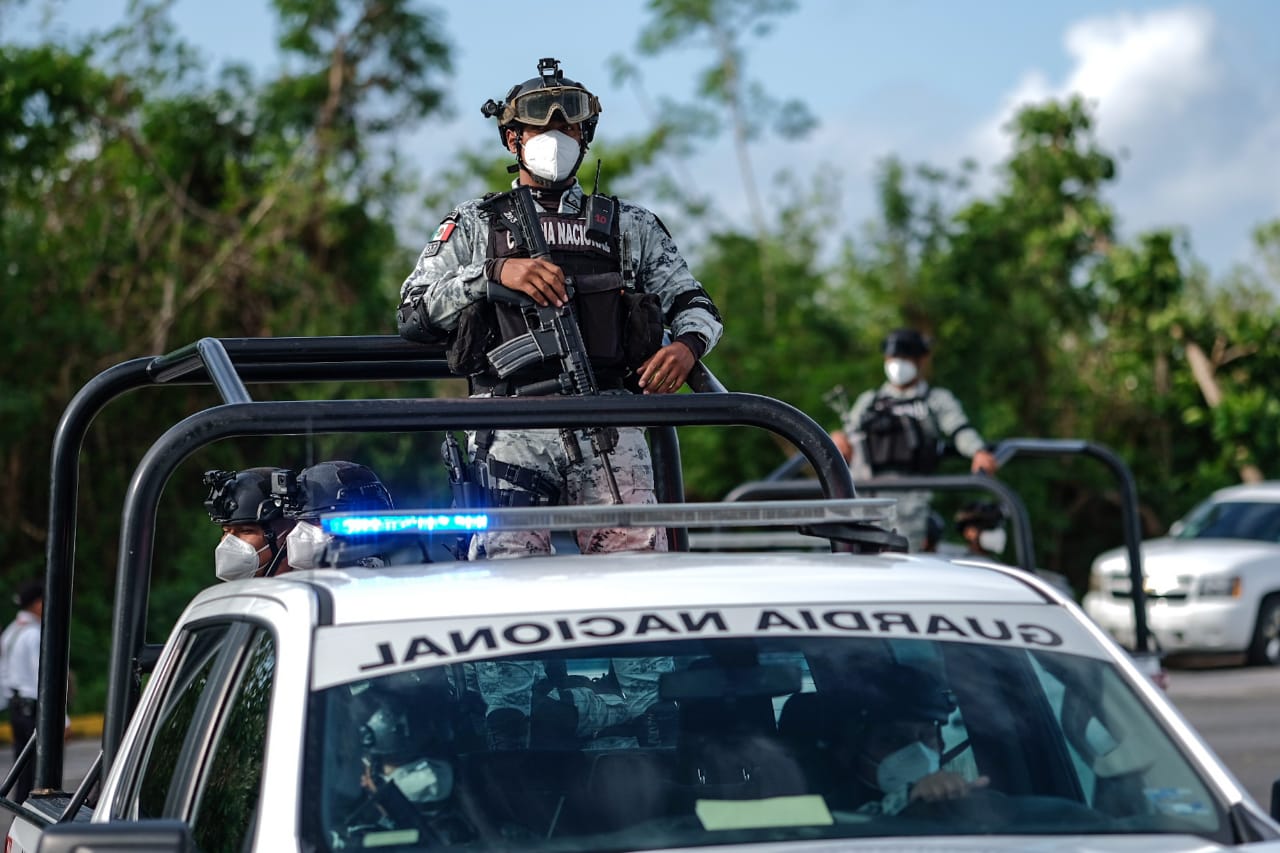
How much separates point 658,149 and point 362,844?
2771 centimetres

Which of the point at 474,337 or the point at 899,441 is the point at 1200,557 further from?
the point at 474,337

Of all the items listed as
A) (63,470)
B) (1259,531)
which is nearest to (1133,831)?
(63,470)

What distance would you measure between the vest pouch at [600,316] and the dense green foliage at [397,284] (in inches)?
416

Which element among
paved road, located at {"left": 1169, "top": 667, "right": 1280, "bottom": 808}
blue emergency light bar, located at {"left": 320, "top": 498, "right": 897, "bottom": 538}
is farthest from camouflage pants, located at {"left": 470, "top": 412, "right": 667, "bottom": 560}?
paved road, located at {"left": 1169, "top": 667, "right": 1280, "bottom": 808}

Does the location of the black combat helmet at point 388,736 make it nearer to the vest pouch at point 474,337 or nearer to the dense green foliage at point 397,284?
the vest pouch at point 474,337

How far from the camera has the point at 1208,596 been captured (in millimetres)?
16922

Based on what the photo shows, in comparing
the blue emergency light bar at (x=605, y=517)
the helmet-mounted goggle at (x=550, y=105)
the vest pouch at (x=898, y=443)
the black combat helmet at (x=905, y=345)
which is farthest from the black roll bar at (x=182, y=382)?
the black combat helmet at (x=905, y=345)

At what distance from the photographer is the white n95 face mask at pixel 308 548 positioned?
3779 mm

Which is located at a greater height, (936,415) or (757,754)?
(936,415)

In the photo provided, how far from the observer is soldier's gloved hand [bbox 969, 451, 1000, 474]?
9.59 m

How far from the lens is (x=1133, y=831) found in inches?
113

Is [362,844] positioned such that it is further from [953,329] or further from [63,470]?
[953,329]

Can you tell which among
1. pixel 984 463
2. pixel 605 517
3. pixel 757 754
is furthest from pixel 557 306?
pixel 984 463

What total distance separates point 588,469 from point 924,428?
592cm
